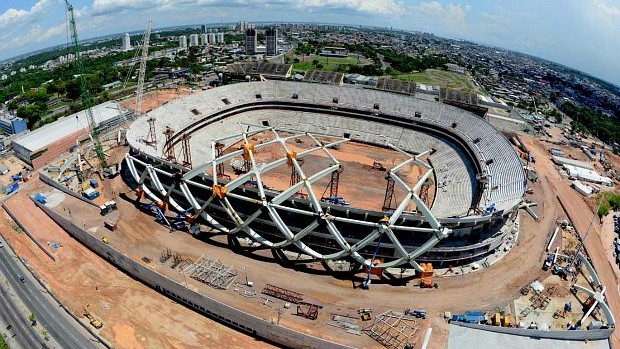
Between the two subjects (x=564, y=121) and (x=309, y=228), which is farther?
(x=564, y=121)

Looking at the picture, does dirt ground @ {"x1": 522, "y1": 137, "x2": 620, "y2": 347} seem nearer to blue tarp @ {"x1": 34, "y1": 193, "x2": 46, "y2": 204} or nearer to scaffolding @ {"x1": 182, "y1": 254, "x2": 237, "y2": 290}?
scaffolding @ {"x1": 182, "y1": 254, "x2": 237, "y2": 290}

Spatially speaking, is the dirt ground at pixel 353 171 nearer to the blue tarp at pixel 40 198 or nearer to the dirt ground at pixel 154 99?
the blue tarp at pixel 40 198

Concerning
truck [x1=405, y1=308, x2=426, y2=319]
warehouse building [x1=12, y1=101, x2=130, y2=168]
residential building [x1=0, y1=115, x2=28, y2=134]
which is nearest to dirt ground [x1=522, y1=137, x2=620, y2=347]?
truck [x1=405, y1=308, x2=426, y2=319]

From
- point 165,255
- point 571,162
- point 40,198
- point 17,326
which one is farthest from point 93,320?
point 571,162

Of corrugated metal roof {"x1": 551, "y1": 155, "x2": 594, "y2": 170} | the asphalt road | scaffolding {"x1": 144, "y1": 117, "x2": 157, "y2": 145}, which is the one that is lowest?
the asphalt road

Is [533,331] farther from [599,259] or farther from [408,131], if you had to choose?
[408,131]

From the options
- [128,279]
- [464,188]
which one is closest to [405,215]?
[464,188]
